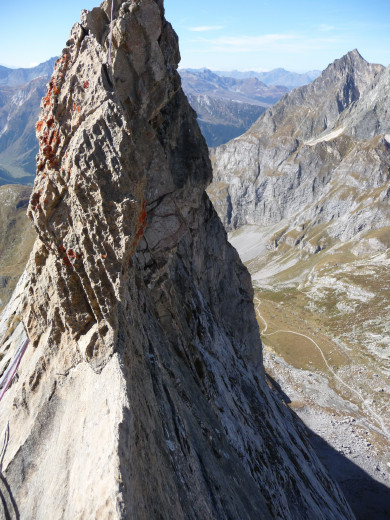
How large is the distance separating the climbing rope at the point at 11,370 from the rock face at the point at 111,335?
1.68 ft

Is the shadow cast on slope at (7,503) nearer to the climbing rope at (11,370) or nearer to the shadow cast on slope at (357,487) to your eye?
the climbing rope at (11,370)

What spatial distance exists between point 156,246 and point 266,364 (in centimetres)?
7579

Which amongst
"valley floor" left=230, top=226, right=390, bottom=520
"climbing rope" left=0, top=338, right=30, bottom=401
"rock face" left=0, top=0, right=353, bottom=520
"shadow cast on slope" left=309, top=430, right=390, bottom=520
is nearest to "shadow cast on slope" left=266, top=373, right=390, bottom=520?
"shadow cast on slope" left=309, top=430, right=390, bottom=520

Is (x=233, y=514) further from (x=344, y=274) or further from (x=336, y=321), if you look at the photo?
(x=344, y=274)

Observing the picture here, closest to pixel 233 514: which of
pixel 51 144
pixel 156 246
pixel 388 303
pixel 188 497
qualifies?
pixel 188 497

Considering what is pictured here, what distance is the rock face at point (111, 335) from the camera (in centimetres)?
1198

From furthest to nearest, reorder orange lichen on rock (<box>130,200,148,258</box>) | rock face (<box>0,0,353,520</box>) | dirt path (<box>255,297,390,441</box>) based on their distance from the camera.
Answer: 1. dirt path (<box>255,297,390,441</box>)
2. orange lichen on rock (<box>130,200,148,258</box>)
3. rock face (<box>0,0,353,520</box>)

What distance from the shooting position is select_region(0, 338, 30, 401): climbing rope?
16.8 meters

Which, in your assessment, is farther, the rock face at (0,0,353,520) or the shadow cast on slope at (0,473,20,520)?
the shadow cast on slope at (0,473,20,520)

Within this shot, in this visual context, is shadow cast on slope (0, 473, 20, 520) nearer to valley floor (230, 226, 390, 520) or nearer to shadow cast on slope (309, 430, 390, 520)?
shadow cast on slope (309, 430, 390, 520)

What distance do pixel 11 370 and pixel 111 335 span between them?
7.68 metres

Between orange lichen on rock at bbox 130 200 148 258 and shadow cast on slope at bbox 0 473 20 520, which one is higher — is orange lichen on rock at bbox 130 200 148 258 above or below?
above

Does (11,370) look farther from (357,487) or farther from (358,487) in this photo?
(358,487)

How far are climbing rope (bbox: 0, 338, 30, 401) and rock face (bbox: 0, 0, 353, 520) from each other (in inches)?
20.2
